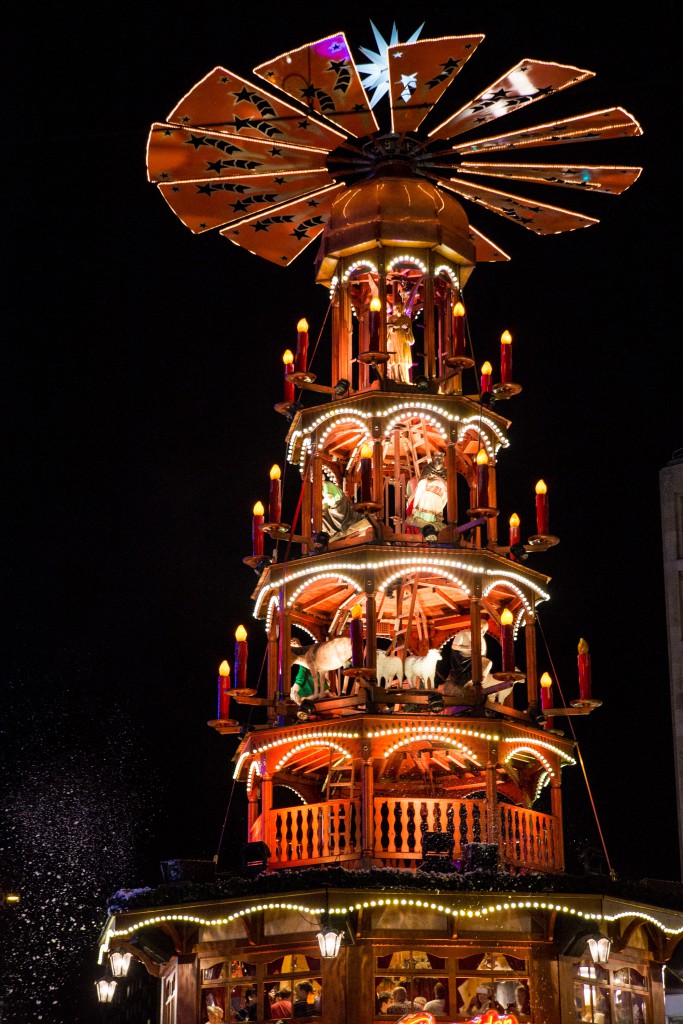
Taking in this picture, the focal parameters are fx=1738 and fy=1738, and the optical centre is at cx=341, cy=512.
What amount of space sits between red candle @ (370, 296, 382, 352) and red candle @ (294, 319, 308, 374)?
48.9 inches

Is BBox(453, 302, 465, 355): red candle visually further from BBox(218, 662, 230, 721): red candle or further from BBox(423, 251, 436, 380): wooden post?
BBox(218, 662, 230, 721): red candle

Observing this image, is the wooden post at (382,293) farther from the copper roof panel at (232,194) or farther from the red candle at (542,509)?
the red candle at (542,509)

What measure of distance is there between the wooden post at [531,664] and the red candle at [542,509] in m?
1.63

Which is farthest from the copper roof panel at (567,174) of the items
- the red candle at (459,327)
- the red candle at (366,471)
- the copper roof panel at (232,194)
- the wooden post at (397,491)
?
the red candle at (366,471)

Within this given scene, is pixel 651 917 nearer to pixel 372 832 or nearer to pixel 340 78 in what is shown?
pixel 372 832

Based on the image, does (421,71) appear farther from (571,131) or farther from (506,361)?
(506,361)

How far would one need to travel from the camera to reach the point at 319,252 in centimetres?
3369

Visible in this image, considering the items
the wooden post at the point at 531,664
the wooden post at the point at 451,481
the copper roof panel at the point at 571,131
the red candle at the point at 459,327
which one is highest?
the copper roof panel at the point at 571,131

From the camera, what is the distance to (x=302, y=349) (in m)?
Result: 32.2

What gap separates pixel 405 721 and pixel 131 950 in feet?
19.3

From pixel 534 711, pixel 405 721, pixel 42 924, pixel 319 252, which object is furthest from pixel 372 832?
pixel 42 924

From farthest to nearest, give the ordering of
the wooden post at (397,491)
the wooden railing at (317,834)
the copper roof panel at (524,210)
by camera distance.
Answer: the copper roof panel at (524,210) < the wooden post at (397,491) < the wooden railing at (317,834)

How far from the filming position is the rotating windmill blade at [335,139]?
3072 cm

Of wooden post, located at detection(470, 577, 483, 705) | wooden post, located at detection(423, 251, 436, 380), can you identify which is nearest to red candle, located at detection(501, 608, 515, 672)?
wooden post, located at detection(470, 577, 483, 705)
